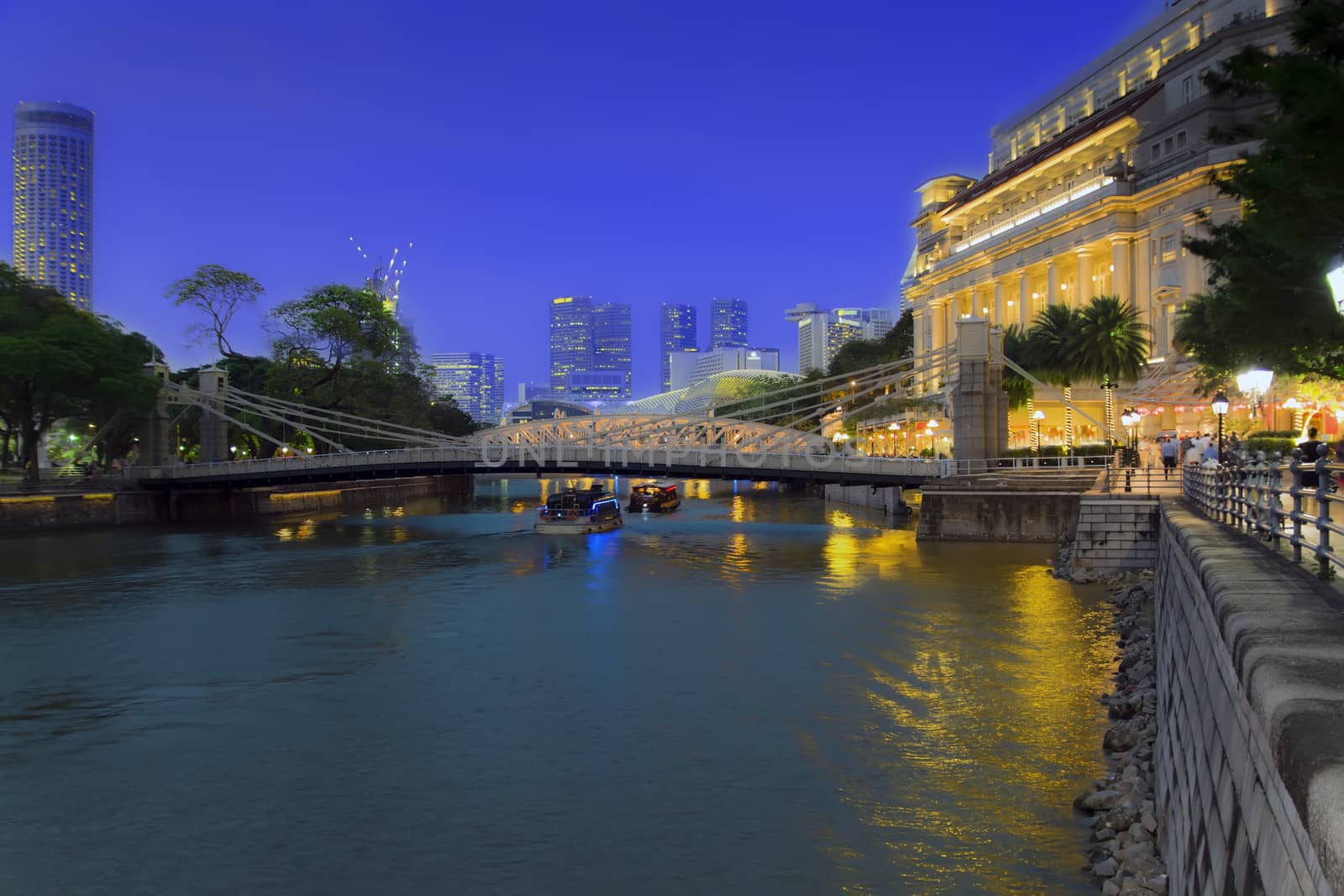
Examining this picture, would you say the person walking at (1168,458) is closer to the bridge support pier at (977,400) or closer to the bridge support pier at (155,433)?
the bridge support pier at (977,400)

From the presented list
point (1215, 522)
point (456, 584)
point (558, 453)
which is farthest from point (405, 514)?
point (1215, 522)

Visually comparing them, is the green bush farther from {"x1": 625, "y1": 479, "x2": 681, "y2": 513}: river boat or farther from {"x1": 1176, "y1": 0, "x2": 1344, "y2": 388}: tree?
{"x1": 625, "y1": 479, "x2": 681, "y2": 513}: river boat

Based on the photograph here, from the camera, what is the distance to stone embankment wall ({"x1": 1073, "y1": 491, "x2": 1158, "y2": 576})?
1396 inches

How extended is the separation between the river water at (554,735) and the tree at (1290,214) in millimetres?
9092

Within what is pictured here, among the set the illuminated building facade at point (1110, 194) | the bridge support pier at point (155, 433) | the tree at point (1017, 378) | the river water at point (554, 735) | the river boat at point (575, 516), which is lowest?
the river water at point (554, 735)

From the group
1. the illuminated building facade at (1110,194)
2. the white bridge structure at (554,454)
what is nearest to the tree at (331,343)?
the white bridge structure at (554,454)

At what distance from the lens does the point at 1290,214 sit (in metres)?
21.9

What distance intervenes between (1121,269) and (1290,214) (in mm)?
58124

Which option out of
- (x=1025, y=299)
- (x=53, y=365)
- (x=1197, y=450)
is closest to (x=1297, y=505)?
(x=1197, y=450)

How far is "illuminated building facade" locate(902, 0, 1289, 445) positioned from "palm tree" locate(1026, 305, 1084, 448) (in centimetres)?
471

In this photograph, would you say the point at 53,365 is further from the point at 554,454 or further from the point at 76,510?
the point at 554,454

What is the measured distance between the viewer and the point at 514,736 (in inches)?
738

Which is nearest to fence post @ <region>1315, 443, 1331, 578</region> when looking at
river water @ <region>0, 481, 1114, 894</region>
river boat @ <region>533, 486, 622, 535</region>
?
river water @ <region>0, 481, 1114, 894</region>

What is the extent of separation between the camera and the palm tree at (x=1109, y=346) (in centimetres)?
6456
